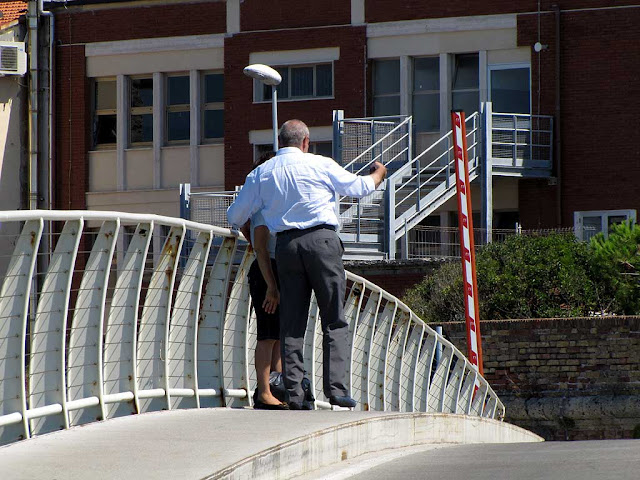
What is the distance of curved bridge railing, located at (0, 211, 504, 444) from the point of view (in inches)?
285

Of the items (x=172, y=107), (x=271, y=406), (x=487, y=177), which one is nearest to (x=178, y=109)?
(x=172, y=107)

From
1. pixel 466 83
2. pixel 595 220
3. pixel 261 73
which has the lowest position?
pixel 595 220

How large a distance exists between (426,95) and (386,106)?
42.5 inches

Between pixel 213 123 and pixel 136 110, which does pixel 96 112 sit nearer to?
pixel 136 110

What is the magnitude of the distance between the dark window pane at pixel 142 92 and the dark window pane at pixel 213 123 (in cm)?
161

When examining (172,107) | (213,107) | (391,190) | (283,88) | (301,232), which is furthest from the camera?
(172,107)

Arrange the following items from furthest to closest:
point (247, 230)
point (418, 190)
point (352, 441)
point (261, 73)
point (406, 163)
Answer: point (406, 163), point (418, 190), point (261, 73), point (247, 230), point (352, 441)

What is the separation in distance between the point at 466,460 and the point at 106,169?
30.8 metres

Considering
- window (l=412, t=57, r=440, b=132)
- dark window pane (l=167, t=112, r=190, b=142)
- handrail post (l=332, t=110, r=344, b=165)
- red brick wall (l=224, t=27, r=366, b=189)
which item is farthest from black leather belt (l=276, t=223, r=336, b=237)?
dark window pane (l=167, t=112, r=190, b=142)

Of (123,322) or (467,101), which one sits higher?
(467,101)

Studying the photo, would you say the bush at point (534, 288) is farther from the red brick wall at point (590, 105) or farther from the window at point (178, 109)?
the window at point (178, 109)

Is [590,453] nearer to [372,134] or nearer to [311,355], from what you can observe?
[311,355]

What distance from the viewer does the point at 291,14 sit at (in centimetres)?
3584

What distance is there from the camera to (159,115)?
1479 inches
